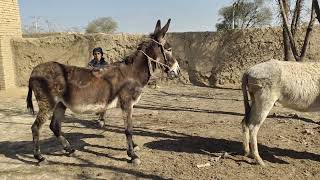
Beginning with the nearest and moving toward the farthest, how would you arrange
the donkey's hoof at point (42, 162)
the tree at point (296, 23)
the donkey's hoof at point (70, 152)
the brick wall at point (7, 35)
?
the donkey's hoof at point (42, 162) < the donkey's hoof at point (70, 152) < the tree at point (296, 23) < the brick wall at point (7, 35)

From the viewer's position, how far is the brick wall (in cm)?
1413

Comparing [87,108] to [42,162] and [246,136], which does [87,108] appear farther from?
[246,136]

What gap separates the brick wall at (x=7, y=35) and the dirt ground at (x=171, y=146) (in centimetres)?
433

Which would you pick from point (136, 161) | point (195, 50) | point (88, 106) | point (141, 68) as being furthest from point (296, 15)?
point (195, 50)

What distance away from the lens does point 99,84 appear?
602 centimetres

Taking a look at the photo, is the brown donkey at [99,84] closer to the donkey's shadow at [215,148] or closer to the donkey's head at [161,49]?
the donkey's head at [161,49]

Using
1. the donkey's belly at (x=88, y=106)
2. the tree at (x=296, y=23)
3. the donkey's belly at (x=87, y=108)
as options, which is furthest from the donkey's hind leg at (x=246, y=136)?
the tree at (x=296, y=23)

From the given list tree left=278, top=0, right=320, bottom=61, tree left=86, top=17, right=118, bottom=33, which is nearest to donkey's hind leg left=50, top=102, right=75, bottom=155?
tree left=278, top=0, right=320, bottom=61

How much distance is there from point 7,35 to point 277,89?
11755 millimetres

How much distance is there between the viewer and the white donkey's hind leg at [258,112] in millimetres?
5695

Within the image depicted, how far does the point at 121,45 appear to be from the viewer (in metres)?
15.0

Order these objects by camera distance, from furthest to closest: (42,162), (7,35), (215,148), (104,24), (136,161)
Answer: (104,24) → (7,35) → (215,148) → (42,162) → (136,161)

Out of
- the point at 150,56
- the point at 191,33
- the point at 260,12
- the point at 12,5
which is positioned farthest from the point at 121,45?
the point at 260,12

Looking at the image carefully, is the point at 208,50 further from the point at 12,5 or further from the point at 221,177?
the point at 221,177
